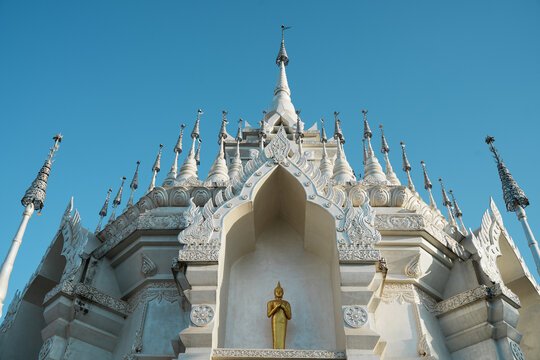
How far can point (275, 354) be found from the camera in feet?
29.7

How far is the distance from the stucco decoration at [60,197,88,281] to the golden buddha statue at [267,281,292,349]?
480 cm

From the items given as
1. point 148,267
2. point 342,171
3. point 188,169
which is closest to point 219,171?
point 188,169

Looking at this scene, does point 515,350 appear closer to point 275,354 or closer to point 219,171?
point 275,354

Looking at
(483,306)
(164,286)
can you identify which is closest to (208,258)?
(164,286)

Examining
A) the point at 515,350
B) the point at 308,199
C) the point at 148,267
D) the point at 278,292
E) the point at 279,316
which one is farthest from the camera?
the point at 148,267

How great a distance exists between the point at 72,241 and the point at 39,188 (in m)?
1.92

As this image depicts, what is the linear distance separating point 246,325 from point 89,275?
431 centimetres

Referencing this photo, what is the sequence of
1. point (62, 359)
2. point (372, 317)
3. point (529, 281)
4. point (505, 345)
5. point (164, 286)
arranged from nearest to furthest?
point (372, 317)
point (505, 345)
point (62, 359)
point (164, 286)
point (529, 281)

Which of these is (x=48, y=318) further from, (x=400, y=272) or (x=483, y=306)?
(x=483, y=306)

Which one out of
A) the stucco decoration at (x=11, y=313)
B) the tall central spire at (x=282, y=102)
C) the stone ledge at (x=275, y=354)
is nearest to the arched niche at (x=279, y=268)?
the stone ledge at (x=275, y=354)

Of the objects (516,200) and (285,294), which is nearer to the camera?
(285,294)

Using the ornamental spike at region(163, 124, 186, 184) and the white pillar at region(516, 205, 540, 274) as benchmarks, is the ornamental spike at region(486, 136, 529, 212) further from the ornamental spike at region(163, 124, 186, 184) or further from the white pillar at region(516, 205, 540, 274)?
the ornamental spike at region(163, 124, 186, 184)

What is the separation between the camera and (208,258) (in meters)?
9.62

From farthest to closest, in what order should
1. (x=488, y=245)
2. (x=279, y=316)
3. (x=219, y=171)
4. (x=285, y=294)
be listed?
(x=219, y=171)
(x=488, y=245)
(x=285, y=294)
(x=279, y=316)
